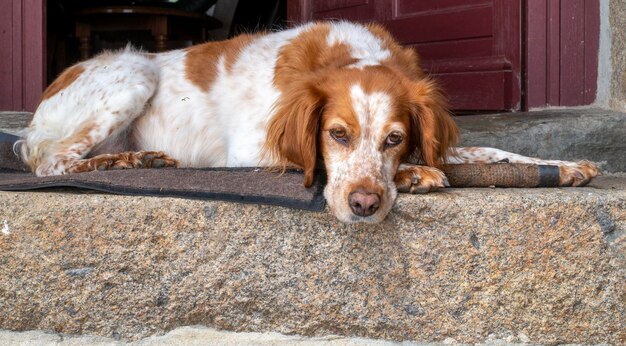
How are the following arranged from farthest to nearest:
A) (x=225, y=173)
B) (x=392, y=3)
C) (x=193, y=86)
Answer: (x=392, y=3) < (x=193, y=86) < (x=225, y=173)

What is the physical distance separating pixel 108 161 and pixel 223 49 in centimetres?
68

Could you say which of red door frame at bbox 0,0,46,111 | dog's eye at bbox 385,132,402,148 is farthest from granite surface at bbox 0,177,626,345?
red door frame at bbox 0,0,46,111

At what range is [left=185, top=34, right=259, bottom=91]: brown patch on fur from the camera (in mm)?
2998

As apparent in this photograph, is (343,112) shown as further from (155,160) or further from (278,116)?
(155,160)

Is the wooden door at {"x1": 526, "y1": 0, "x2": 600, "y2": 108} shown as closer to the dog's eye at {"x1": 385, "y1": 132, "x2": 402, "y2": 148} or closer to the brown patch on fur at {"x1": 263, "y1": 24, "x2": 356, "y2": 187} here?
the brown patch on fur at {"x1": 263, "y1": 24, "x2": 356, "y2": 187}

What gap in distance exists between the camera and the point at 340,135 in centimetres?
227

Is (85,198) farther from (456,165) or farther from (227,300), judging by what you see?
(456,165)

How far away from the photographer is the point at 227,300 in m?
2.07

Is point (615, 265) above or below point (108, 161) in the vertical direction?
below

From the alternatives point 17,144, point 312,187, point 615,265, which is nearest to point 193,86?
point 17,144

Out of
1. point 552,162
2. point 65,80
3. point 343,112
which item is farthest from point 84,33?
point 552,162

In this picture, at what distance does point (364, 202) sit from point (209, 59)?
4.28 ft

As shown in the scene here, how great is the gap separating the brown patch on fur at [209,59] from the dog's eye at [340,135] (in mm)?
814

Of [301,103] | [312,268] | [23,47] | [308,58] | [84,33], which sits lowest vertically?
[312,268]
